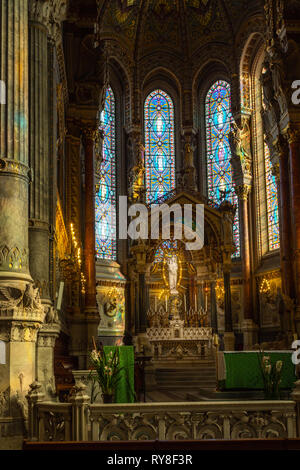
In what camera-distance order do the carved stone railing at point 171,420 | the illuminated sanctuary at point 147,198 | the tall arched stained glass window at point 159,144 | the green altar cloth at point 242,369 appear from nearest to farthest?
1. the carved stone railing at point 171,420
2. the illuminated sanctuary at point 147,198
3. the green altar cloth at point 242,369
4. the tall arched stained glass window at point 159,144

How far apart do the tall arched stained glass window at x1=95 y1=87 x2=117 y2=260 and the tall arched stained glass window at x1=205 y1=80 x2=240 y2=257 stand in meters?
4.23

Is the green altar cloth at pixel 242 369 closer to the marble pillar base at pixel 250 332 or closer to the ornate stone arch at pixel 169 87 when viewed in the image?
the marble pillar base at pixel 250 332

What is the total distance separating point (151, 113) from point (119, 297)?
8.76m

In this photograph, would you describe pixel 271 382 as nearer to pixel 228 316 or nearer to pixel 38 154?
pixel 38 154

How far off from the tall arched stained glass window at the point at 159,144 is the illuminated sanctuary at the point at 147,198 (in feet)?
0.21

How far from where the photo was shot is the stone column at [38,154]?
10055 mm

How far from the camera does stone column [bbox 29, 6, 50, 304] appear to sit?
10055 millimetres

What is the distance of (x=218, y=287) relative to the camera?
1005 inches

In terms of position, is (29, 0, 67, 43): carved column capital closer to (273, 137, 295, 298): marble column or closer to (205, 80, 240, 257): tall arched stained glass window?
(273, 137, 295, 298): marble column

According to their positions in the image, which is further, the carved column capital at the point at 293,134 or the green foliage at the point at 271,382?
the carved column capital at the point at 293,134

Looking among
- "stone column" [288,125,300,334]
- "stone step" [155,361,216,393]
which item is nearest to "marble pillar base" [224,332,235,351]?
"stone step" [155,361,216,393]

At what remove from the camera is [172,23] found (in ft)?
94.7

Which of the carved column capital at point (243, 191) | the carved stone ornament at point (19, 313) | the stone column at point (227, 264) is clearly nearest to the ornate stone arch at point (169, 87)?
the carved column capital at point (243, 191)
